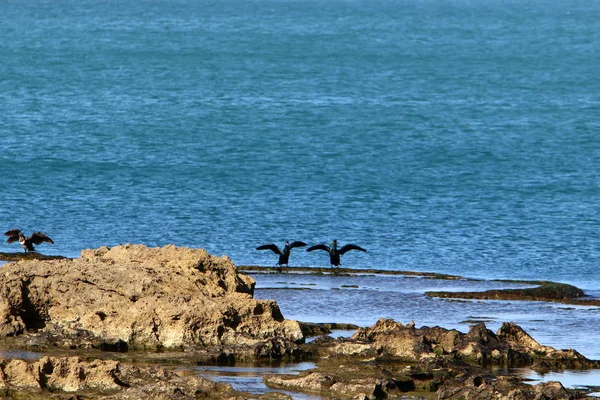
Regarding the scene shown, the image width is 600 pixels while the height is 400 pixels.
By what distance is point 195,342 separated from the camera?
20.2 meters

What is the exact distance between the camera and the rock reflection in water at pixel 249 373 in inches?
699

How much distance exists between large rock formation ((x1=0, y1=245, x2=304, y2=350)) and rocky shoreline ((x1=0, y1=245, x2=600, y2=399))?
17 mm

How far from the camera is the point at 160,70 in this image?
102 metres

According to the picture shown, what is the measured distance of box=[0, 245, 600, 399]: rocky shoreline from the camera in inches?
693

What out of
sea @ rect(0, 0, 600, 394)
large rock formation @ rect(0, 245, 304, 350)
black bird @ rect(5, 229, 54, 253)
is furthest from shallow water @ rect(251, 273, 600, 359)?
black bird @ rect(5, 229, 54, 253)

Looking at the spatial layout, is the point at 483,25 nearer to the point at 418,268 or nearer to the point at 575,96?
the point at 575,96

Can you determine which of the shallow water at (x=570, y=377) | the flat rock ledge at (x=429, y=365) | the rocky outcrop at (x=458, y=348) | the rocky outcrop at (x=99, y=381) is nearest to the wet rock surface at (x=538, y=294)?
the flat rock ledge at (x=429, y=365)

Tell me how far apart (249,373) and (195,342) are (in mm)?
1625

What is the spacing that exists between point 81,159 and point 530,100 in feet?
128

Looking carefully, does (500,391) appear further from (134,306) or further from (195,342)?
(134,306)

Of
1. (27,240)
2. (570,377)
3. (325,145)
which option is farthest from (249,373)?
(325,145)

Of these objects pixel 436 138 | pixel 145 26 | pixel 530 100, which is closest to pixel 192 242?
pixel 436 138

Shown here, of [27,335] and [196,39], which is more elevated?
[196,39]

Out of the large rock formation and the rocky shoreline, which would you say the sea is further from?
the large rock formation
